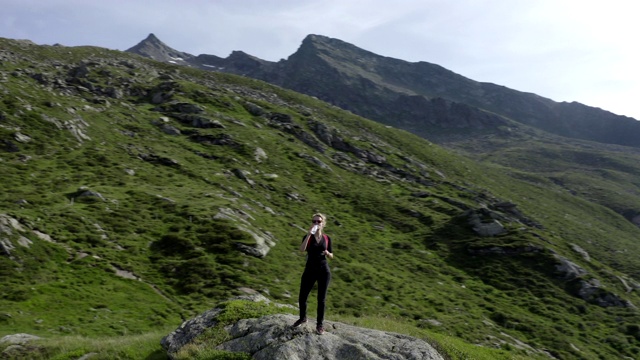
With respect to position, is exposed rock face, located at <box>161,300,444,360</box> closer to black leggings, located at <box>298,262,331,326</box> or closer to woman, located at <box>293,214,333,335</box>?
woman, located at <box>293,214,333,335</box>

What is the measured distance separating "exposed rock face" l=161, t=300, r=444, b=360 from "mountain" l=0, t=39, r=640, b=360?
1.33 meters

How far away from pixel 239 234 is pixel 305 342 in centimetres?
3683

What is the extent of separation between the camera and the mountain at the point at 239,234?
32.6m

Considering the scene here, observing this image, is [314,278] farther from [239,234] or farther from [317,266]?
[239,234]

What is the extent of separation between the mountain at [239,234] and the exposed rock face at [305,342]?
4.36 feet

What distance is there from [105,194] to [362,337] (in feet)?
157

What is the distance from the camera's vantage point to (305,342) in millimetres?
13570

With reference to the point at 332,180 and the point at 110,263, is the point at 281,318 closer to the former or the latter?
the point at 110,263

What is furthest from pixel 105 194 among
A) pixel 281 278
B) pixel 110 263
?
pixel 281 278

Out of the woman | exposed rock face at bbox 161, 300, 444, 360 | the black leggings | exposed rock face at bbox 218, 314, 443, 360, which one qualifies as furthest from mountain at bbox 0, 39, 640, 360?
the woman

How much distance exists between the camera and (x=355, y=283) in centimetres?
4978

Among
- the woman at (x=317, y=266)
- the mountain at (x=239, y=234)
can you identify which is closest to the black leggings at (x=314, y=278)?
the woman at (x=317, y=266)

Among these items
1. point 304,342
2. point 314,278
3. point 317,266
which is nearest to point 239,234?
point 314,278

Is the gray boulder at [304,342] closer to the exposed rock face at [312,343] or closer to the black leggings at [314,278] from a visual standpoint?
the exposed rock face at [312,343]
